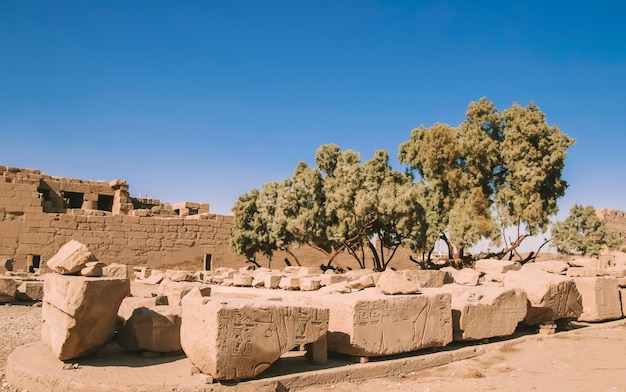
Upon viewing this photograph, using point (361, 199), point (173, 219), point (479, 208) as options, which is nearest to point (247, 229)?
point (173, 219)

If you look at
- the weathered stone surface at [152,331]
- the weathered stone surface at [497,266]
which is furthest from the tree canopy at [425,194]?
the weathered stone surface at [152,331]

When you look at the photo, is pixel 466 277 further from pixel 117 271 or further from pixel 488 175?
pixel 488 175

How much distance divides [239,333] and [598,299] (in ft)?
26.5

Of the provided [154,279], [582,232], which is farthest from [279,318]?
[582,232]

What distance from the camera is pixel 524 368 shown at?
6.41 m

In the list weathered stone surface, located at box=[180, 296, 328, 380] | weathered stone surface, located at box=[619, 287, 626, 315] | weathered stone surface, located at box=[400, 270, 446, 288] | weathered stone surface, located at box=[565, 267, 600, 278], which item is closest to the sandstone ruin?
weathered stone surface, located at box=[180, 296, 328, 380]

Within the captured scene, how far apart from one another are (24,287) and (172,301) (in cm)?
498

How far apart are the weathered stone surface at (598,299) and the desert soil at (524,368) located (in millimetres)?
902

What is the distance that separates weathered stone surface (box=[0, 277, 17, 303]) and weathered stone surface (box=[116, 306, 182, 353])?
6115 millimetres

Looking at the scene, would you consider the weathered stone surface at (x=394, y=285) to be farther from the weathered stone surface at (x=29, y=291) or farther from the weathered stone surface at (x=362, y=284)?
the weathered stone surface at (x=29, y=291)

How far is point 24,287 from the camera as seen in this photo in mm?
11352

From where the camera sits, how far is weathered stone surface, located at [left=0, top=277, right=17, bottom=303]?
1046 cm

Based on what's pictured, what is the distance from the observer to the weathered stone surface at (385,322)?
19.4 ft

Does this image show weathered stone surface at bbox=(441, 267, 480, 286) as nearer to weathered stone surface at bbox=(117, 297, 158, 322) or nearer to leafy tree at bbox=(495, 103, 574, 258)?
weathered stone surface at bbox=(117, 297, 158, 322)
